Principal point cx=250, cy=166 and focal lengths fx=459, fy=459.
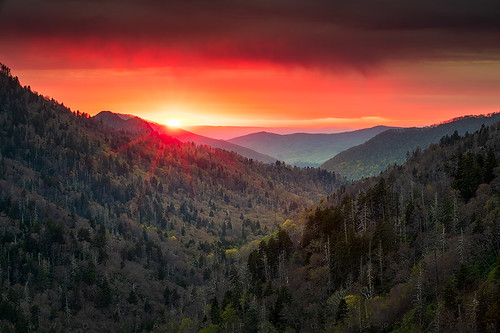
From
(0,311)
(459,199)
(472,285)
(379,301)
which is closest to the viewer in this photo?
(472,285)

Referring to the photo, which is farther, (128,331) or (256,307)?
(128,331)

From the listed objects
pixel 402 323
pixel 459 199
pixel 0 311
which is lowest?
pixel 0 311

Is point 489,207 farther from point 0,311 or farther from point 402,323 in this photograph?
point 0,311

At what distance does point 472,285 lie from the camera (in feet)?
258

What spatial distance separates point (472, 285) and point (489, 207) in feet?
85.8

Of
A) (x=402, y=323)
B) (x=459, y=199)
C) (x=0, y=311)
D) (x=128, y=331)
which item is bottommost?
(x=128, y=331)

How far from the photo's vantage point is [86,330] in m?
176

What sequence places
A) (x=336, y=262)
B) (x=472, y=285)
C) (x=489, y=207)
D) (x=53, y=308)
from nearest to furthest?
1. (x=472, y=285)
2. (x=489, y=207)
3. (x=336, y=262)
4. (x=53, y=308)

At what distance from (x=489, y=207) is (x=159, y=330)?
111 meters

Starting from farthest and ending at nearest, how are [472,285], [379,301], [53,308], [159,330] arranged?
[53,308] → [159,330] → [379,301] → [472,285]

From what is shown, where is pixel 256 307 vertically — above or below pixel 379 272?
below

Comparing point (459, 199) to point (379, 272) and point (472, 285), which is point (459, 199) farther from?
point (472, 285)

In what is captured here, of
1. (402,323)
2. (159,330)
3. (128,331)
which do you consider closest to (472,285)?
(402,323)

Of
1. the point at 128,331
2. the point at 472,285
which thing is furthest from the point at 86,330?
the point at 472,285
